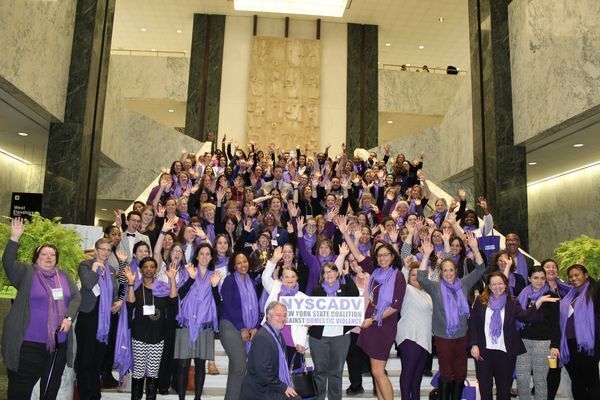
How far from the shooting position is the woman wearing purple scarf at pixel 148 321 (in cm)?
511

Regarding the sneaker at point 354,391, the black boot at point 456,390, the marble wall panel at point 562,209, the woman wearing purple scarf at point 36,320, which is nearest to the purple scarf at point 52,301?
the woman wearing purple scarf at point 36,320

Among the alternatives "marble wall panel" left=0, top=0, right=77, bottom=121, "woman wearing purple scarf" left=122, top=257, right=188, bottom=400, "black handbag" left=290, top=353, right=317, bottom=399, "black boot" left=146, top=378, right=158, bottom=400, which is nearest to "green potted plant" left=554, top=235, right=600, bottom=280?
"black handbag" left=290, top=353, right=317, bottom=399

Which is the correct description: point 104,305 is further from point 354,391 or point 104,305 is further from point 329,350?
point 354,391

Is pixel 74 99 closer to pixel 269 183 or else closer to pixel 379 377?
pixel 269 183

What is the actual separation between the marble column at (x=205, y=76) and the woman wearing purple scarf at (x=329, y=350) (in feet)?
50.9

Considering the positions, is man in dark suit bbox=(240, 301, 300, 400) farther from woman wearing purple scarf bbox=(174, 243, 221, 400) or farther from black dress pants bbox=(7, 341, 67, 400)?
black dress pants bbox=(7, 341, 67, 400)

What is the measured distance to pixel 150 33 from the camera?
22484 mm

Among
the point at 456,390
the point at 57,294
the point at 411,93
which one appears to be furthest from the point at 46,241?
the point at 411,93

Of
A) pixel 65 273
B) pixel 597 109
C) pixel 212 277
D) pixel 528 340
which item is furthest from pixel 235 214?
pixel 597 109

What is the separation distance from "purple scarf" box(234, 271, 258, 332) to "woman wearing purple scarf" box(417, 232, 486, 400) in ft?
5.77

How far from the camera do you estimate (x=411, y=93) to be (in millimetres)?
21281

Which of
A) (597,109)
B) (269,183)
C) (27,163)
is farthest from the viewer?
(27,163)

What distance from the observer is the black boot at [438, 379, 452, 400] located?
5.14 metres

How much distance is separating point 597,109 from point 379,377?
274 inches
